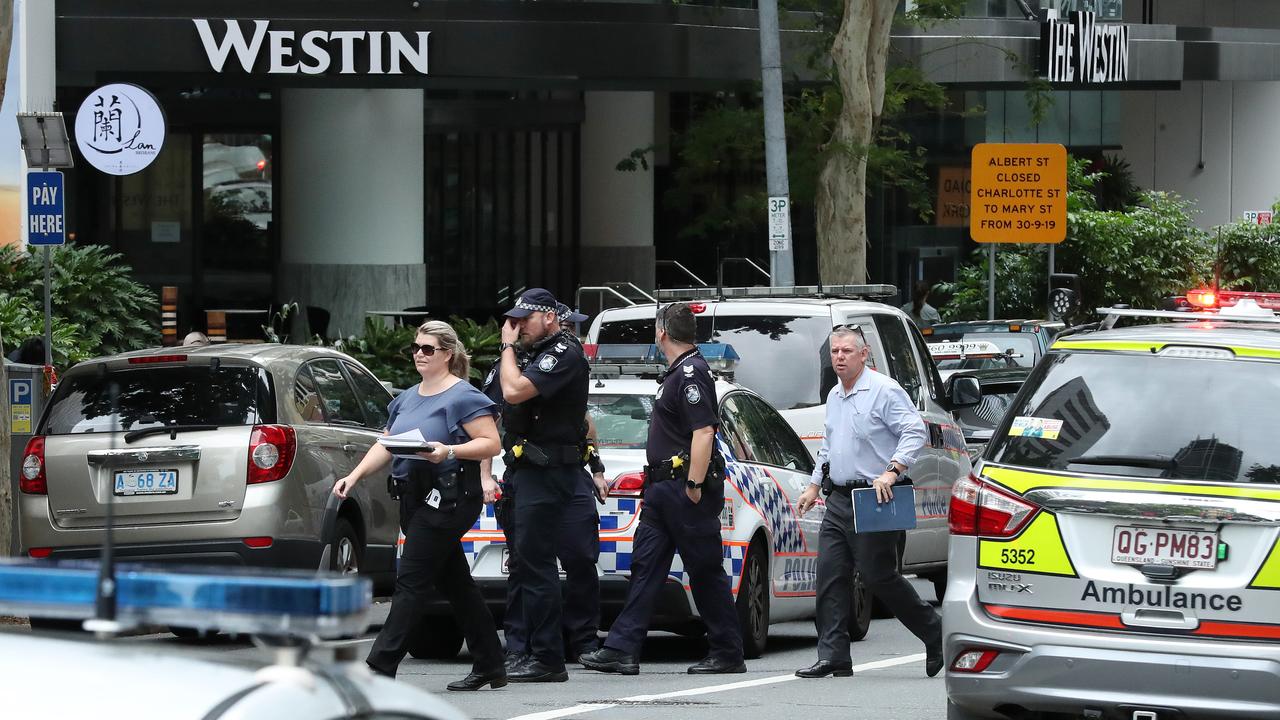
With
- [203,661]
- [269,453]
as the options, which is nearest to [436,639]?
[269,453]

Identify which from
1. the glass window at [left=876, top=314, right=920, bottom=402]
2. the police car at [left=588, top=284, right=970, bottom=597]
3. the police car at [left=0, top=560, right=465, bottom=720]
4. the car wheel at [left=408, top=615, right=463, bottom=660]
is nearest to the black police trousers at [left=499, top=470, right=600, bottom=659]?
the car wheel at [left=408, top=615, right=463, bottom=660]

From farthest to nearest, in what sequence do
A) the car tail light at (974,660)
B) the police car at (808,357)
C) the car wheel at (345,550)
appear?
the police car at (808,357)
the car wheel at (345,550)
the car tail light at (974,660)

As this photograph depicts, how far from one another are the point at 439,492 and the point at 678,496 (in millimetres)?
1300

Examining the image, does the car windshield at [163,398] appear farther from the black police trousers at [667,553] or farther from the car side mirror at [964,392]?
the car side mirror at [964,392]

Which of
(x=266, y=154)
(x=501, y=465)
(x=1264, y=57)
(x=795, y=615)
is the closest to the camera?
(x=501, y=465)

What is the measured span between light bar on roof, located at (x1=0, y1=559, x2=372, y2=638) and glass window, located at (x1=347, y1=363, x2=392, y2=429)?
30.8 ft

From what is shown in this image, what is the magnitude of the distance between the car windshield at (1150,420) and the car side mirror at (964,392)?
454cm

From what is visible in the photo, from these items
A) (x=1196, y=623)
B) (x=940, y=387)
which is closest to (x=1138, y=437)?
(x=1196, y=623)

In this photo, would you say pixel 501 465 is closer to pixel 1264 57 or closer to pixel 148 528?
pixel 148 528

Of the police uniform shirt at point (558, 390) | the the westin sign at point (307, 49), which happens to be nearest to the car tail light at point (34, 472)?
the police uniform shirt at point (558, 390)

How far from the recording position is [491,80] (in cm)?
2495

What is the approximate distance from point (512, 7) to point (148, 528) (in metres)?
13.4

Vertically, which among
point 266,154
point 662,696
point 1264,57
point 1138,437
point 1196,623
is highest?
point 1264,57

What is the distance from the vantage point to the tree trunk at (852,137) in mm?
22609
